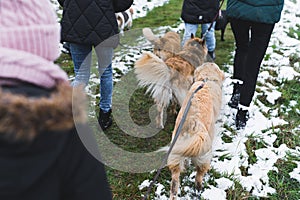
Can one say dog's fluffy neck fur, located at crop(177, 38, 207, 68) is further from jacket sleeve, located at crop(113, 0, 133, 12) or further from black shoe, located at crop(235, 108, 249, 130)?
jacket sleeve, located at crop(113, 0, 133, 12)

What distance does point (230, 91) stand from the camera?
4906mm

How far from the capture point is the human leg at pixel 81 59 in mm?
3368

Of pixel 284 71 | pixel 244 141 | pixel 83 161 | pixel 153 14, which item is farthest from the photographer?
pixel 153 14

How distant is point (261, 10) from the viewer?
336 cm

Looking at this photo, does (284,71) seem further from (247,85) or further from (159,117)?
(159,117)

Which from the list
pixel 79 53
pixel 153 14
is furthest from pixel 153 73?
pixel 153 14

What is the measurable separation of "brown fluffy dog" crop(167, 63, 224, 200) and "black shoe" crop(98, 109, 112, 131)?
1.09m

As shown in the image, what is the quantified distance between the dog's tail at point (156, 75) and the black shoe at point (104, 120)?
1.89ft

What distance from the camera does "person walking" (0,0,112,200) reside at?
2.56 feet

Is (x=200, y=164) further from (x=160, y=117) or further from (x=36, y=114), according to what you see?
(x=36, y=114)

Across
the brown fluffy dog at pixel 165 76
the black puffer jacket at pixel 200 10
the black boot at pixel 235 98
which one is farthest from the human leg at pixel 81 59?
the black puffer jacket at pixel 200 10

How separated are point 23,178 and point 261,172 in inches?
112

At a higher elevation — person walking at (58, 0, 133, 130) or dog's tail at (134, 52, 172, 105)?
person walking at (58, 0, 133, 130)

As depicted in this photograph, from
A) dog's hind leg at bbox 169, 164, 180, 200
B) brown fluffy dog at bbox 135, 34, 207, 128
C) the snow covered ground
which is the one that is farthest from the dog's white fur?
dog's hind leg at bbox 169, 164, 180, 200
